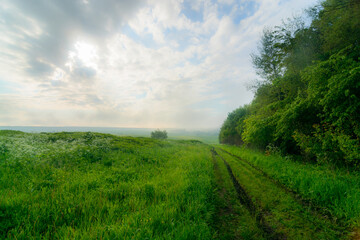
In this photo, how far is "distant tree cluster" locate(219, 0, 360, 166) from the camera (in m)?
6.29

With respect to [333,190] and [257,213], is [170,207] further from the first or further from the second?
[333,190]

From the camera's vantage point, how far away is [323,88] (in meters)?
7.18

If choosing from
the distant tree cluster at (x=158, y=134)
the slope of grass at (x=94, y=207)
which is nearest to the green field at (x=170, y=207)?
the slope of grass at (x=94, y=207)

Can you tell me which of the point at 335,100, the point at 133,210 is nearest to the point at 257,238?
the point at 133,210

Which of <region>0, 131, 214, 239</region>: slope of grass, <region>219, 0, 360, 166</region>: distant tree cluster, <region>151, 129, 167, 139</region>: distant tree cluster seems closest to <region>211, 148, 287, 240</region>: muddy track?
<region>0, 131, 214, 239</region>: slope of grass

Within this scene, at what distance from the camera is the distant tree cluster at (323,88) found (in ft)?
20.6

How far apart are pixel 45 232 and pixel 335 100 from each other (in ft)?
40.0

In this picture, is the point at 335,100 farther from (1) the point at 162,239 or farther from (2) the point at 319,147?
(1) the point at 162,239

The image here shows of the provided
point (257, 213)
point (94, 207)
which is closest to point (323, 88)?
point (257, 213)

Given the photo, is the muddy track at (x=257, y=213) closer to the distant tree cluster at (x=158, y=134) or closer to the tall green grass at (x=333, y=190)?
the tall green grass at (x=333, y=190)

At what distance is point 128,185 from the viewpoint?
5242 millimetres

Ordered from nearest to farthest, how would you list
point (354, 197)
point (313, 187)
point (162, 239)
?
point (162, 239), point (354, 197), point (313, 187)

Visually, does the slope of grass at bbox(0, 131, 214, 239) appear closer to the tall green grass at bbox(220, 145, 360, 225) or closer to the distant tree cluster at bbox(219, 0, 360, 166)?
the tall green grass at bbox(220, 145, 360, 225)

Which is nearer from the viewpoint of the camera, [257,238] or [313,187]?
[257,238]
